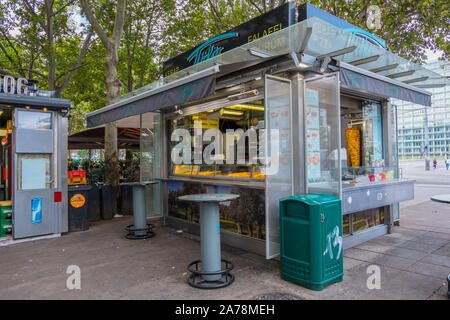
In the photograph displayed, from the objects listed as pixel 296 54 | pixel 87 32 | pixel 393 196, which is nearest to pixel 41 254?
pixel 296 54

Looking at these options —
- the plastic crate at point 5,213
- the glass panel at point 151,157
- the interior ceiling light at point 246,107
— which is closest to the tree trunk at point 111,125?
the glass panel at point 151,157

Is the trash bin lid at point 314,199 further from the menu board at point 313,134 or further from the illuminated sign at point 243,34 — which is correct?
the illuminated sign at point 243,34

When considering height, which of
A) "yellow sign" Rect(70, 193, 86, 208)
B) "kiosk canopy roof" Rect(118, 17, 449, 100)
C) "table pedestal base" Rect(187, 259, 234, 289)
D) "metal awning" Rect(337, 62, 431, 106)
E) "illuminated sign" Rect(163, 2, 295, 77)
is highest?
"illuminated sign" Rect(163, 2, 295, 77)

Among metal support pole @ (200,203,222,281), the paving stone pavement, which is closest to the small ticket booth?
the paving stone pavement

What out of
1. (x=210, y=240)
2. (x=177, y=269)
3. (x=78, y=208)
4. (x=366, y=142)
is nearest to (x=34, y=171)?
(x=78, y=208)

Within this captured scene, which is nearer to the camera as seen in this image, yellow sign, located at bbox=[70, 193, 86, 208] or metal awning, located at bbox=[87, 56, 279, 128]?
metal awning, located at bbox=[87, 56, 279, 128]

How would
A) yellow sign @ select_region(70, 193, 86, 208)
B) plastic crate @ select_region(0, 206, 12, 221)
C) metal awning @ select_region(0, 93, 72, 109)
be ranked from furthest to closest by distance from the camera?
1. yellow sign @ select_region(70, 193, 86, 208)
2. plastic crate @ select_region(0, 206, 12, 221)
3. metal awning @ select_region(0, 93, 72, 109)

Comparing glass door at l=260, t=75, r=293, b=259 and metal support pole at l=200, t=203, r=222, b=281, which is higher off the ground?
glass door at l=260, t=75, r=293, b=259

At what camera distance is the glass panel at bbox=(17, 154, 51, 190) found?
558 centimetres

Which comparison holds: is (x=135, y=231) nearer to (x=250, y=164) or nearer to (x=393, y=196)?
(x=250, y=164)

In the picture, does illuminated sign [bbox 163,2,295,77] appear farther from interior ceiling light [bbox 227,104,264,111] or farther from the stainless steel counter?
the stainless steel counter

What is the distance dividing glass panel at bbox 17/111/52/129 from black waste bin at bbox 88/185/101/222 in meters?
2.09

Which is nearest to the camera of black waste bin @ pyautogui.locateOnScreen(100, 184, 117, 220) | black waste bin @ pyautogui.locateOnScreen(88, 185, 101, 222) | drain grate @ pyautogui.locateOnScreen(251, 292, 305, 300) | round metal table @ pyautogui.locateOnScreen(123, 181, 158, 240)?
drain grate @ pyautogui.locateOnScreen(251, 292, 305, 300)
